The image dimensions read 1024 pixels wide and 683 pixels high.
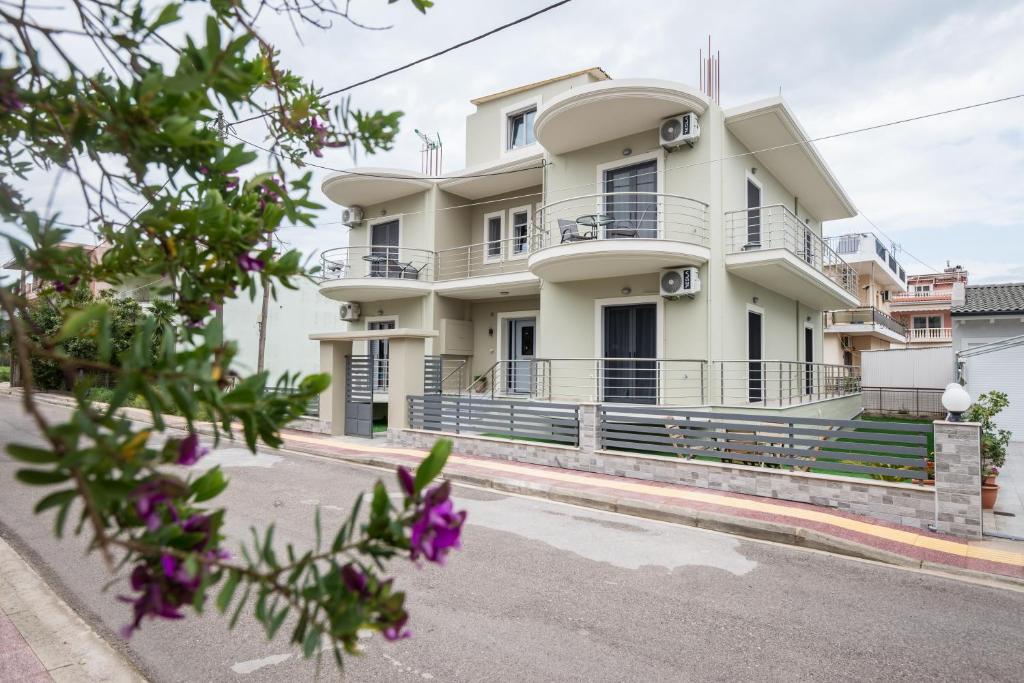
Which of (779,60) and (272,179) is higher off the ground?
(779,60)

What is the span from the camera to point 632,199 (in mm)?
12531

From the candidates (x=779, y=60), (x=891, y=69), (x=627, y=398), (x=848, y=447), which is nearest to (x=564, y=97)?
(x=779, y=60)

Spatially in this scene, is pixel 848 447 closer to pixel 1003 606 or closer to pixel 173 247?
pixel 1003 606

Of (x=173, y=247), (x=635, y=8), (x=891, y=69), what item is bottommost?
(x=173, y=247)

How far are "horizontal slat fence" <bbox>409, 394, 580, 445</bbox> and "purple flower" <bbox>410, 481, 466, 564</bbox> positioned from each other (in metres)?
9.06

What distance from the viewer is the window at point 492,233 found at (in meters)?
16.9

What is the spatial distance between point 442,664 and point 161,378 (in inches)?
133

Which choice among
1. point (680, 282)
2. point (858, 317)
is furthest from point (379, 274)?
point (858, 317)

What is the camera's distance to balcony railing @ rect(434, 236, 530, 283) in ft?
53.0

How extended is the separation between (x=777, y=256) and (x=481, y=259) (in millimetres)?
8483

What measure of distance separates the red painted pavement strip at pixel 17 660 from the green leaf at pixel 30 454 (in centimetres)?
367

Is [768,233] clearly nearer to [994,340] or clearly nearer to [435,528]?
[994,340]

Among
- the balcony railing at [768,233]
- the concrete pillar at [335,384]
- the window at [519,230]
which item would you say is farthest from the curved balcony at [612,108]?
the concrete pillar at [335,384]

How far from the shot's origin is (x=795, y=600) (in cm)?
474
